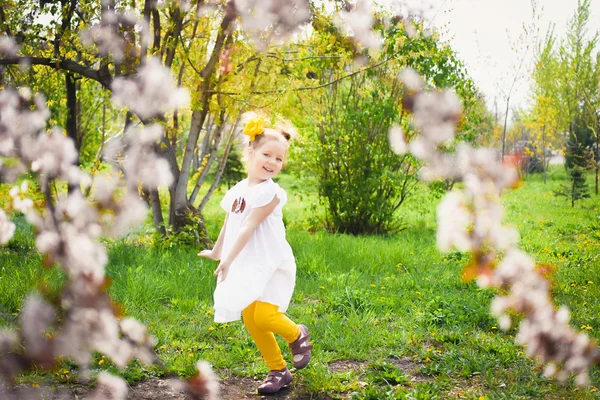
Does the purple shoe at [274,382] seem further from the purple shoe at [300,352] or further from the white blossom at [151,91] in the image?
the white blossom at [151,91]

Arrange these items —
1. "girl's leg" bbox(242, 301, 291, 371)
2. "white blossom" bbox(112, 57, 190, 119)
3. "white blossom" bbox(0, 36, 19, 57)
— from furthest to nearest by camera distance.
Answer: "white blossom" bbox(112, 57, 190, 119) < "white blossom" bbox(0, 36, 19, 57) < "girl's leg" bbox(242, 301, 291, 371)

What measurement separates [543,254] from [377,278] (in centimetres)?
191

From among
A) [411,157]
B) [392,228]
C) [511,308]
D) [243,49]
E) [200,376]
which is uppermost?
[243,49]

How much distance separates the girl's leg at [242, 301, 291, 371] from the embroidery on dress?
0.42 m

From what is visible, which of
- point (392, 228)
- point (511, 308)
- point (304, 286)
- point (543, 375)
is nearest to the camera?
point (543, 375)

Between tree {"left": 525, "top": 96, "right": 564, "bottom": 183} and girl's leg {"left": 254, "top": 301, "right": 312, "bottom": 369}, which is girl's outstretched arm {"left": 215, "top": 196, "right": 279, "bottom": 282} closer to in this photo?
girl's leg {"left": 254, "top": 301, "right": 312, "bottom": 369}

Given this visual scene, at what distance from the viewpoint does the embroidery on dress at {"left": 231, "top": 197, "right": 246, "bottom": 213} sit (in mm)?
2633

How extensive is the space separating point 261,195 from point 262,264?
0.30 m

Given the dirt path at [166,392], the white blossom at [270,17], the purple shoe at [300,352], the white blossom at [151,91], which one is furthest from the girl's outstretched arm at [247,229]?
the white blossom at [270,17]

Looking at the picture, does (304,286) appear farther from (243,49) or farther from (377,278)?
(243,49)

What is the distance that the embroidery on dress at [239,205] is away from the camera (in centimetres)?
263

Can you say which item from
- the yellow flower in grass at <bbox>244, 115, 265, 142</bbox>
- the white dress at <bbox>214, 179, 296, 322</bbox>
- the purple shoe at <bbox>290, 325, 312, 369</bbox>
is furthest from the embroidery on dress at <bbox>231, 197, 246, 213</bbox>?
the purple shoe at <bbox>290, 325, 312, 369</bbox>

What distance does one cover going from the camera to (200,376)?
2.80 metres

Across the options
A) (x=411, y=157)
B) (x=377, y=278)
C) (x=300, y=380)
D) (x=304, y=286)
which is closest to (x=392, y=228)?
(x=411, y=157)
